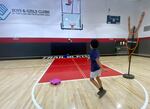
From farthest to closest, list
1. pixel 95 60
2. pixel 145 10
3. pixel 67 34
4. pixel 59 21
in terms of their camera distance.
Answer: pixel 145 10 → pixel 67 34 → pixel 59 21 → pixel 95 60

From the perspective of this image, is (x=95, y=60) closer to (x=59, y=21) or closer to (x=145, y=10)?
(x=59, y=21)

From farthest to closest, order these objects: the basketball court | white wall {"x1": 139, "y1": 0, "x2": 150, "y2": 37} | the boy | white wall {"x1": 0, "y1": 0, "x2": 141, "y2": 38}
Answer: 1. white wall {"x1": 139, "y1": 0, "x2": 150, "y2": 37}
2. white wall {"x1": 0, "y1": 0, "x2": 141, "y2": 38}
3. the basketball court
4. the boy

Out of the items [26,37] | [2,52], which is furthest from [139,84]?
[2,52]

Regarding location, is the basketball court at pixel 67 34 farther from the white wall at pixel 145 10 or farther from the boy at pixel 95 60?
the boy at pixel 95 60

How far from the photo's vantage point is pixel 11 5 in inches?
329

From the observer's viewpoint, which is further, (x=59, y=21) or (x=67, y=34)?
(x=67, y=34)

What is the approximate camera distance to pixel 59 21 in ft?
30.1

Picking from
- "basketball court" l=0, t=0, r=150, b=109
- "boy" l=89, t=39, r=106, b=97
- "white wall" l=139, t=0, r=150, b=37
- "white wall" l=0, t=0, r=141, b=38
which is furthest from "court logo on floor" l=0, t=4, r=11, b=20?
"white wall" l=139, t=0, r=150, b=37

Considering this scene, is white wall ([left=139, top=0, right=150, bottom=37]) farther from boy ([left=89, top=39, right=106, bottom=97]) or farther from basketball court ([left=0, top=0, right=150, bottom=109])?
boy ([left=89, top=39, right=106, bottom=97])

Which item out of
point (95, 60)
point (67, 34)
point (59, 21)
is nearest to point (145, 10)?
point (67, 34)

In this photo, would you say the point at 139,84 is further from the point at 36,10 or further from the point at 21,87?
the point at 36,10

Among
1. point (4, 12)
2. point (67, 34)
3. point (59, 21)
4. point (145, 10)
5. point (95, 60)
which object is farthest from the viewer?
point (145, 10)

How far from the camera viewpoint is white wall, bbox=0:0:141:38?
8461 millimetres

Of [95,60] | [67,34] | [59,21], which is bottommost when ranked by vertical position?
[95,60]
